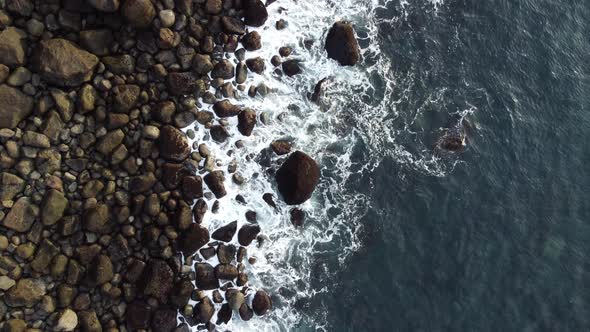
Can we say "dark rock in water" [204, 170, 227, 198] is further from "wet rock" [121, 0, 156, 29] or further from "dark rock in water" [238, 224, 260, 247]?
"wet rock" [121, 0, 156, 29]

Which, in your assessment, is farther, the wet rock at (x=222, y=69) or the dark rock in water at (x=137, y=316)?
the wet rock at (x=222, y=69)

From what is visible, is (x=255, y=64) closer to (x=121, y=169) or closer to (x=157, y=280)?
(x=121, y=169)

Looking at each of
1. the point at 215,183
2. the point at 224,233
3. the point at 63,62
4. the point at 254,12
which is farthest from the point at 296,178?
the point at 63,62

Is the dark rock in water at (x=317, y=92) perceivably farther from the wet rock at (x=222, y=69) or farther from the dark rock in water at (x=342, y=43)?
the wet rock at (x=222, y=69)

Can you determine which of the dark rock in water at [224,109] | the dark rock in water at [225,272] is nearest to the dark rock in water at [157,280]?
the dark rock in water at [225,272]

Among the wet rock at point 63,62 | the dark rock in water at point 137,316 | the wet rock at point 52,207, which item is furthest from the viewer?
the dark rock in water at point 137,316

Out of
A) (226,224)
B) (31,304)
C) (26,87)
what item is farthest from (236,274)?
(26,87)

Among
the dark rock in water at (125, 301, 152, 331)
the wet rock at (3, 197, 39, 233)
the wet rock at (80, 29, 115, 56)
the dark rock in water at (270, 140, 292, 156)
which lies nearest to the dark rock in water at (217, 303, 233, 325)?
the dark rock in water at (125, 301, 152, 331)

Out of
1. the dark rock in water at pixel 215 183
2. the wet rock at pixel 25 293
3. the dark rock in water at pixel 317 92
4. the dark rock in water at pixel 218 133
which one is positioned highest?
the dark rock in water at pixel 317 92

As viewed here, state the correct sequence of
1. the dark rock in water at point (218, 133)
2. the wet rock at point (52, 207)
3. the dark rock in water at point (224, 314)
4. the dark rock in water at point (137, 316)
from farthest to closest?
1. the dark rock in water at point (218, 133)
2. the dark rock in water at point (224, 314)
3. the dark rock in water at point (137, 316)
4. the wet rock at point (52, 207)
